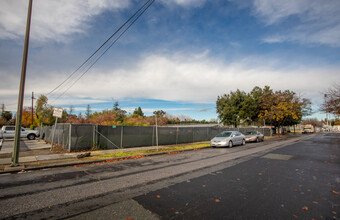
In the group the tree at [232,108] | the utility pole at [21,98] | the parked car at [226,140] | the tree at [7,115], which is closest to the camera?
the utility pole at [21,98]

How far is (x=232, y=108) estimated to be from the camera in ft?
129

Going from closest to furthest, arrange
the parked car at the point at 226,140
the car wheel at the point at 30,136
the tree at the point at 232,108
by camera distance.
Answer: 1. the parked car at the point at 226,140
2. the car wheel at the point at 30,136
3. the tree at the point at 232,108

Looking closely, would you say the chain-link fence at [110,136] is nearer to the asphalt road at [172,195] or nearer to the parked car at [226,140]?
the parked car at [226,140]

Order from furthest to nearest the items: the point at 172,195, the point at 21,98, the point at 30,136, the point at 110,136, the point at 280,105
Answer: the point at 280,105, the point at 30,136, the point at 110,136, the point at 21,98, the point at 172,195

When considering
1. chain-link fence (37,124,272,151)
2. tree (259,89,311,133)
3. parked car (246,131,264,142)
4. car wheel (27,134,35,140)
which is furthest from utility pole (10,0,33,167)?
tree (259,89,311,133)

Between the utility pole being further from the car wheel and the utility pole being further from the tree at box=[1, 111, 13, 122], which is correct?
the tree at box=[1, 111, 13, 122]

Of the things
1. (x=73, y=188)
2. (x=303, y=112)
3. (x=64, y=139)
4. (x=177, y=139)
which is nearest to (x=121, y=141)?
(x=64, y=139)

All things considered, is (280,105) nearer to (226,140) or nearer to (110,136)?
(226,140)

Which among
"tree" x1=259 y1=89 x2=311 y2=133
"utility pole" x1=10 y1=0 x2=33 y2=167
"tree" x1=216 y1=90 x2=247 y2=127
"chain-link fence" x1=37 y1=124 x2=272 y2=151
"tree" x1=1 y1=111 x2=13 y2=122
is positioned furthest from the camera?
"tree" x1=1 y1=111 x2=13 y2=122

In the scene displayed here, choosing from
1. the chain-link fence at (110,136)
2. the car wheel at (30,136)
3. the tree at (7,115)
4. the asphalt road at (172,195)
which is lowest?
the car wheel at (30,136)

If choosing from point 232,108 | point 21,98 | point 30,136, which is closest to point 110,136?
point 21,98

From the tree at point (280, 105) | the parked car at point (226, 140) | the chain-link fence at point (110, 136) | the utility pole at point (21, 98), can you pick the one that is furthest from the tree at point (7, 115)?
the tree at point (280, 105)

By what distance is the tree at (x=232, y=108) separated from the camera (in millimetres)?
39062

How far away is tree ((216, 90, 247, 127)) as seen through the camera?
1538 inches
